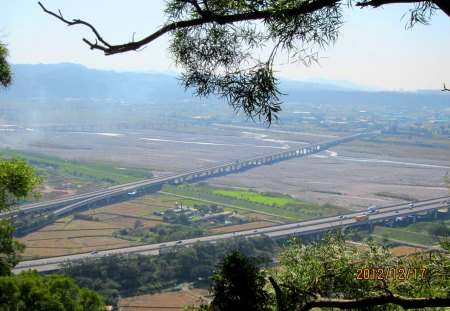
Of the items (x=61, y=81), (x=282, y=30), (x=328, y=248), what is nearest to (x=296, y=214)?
(x=328, y=248)

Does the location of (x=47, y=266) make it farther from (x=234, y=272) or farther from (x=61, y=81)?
(x=61, y=81)

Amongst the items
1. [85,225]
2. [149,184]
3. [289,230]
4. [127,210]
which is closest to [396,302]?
[289,230]

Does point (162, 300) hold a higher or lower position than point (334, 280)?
lower

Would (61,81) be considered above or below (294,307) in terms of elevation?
above

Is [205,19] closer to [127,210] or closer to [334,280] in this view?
[334,280]

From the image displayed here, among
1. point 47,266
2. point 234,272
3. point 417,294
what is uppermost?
point 234,272

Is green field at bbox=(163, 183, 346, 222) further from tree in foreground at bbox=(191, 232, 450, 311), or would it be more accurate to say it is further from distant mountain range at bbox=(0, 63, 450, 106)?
distant mountain range at bbox=(0, 63, 450, 106)

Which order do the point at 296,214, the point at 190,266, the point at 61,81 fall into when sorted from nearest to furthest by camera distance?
the point at 190,266, the point at 296,214, the point at 61,81

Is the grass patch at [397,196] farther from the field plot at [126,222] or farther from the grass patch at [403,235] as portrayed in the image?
the field plot at [126,222]
